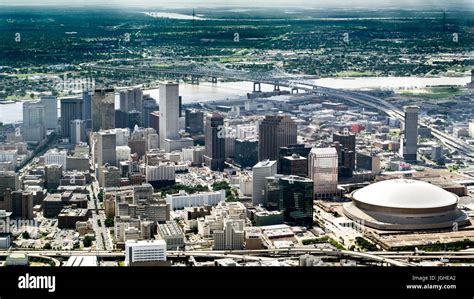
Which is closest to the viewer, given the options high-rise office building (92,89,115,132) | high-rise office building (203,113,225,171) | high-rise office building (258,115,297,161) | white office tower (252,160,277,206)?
white office tower (252,160,277,206)

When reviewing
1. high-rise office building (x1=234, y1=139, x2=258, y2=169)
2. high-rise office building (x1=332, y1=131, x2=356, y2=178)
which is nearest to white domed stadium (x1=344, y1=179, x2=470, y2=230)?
high-rise office building (x1=332, y1=131, x2=356, y2=178)

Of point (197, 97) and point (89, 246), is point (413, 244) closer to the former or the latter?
point (89, 246)

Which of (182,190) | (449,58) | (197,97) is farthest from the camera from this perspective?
(197,97)

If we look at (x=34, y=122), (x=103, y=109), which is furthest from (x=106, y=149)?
(x=103, y=109)

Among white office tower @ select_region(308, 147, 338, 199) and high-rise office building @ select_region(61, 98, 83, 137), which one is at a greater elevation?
high-rise office building @ select_region(61, 98, 83, 137)

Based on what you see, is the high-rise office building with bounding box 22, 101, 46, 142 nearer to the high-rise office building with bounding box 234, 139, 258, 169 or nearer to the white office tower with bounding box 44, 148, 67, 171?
the white office tower with bounding box 44, 148, 67, 171

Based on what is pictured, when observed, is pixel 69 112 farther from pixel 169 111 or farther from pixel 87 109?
pixel 169 111

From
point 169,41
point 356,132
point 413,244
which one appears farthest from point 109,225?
point 169,41
